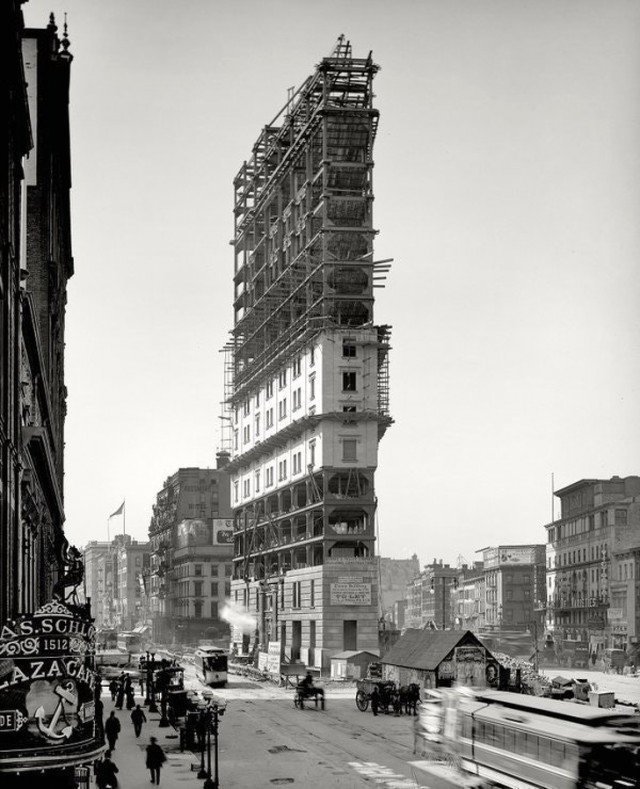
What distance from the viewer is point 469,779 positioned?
31047 millimetres

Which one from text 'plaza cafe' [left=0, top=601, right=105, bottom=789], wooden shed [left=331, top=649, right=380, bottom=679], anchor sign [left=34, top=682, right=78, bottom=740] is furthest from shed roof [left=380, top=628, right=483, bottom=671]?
anchor sign [left=34, top=682, right=78, bottom=740]

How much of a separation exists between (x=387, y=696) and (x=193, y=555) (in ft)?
370

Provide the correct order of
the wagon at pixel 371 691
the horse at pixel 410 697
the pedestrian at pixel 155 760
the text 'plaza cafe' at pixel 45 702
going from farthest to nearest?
the wagon at pixel 371 691
the horse at pixel 410 697
the pedestrian at pixel 155 760
the text 'plaza cafe' at pixel 45 702

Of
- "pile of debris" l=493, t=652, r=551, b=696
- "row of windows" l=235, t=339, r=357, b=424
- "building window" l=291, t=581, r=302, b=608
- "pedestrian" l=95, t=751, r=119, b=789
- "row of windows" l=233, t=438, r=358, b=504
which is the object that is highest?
"row of windows" l=235, t=339, r=357, b=424

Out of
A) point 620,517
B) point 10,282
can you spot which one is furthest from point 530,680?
point 620,517

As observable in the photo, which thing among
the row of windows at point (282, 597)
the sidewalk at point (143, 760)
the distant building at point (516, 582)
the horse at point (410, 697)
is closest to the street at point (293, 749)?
the sidewalk at point (143, 760)

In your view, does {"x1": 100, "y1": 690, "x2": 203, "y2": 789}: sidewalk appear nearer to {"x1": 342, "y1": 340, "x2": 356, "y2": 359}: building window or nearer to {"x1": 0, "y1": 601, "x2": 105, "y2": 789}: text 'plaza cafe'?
{"x1": 0, "y1": 601, "x2": 105, "y2": 789}: text 'plaza cafe'

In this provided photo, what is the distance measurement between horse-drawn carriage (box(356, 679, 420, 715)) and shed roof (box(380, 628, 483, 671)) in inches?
46.4

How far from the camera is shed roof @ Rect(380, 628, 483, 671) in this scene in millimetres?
55594

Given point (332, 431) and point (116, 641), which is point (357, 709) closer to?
point (332, 431)

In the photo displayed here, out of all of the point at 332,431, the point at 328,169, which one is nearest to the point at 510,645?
the point at 332,431

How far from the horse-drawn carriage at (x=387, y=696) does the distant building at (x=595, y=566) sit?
52.3 m

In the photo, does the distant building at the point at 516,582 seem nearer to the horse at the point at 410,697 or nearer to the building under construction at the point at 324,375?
the building under construction at the point at 324,375

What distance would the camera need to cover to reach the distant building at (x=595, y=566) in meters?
111
